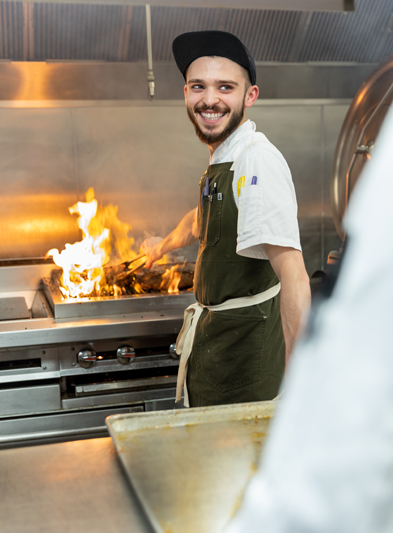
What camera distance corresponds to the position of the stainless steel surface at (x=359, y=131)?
2.30 metres

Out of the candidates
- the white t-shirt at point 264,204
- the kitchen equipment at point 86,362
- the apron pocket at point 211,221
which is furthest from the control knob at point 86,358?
the white t-shirt at point 264,204

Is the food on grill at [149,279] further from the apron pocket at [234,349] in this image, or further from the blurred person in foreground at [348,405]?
the blurred person in foreground at [348,405]

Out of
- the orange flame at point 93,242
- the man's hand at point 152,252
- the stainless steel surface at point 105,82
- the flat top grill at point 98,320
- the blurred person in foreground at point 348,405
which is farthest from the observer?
the stainless steel surface at point 105,82

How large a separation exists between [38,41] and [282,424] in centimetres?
247

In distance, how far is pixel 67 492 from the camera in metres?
0.55

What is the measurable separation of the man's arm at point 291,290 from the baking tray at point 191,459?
1.36ft

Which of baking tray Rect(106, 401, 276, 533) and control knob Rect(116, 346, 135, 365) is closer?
baking tray Rect(106, 401, 276, 533)

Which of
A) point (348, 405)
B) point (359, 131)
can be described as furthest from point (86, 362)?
point (359, 131)

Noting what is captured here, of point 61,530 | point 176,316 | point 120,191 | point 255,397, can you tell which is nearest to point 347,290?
point 61,530

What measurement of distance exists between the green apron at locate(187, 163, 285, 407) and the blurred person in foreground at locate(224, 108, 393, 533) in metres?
0.99

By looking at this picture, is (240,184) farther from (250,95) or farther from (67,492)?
(67,492)

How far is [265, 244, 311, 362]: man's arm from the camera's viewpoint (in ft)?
3.73

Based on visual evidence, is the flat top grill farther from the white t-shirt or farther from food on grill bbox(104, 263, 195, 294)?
the white t-shirt

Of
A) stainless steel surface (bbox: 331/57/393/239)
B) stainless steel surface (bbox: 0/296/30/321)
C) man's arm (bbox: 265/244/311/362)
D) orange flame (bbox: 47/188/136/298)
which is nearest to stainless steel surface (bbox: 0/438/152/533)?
man's arm (bbox: 265/244/311/362)
